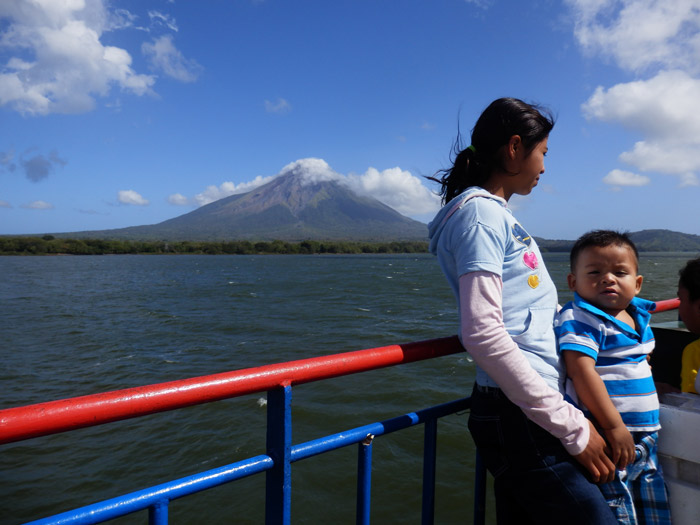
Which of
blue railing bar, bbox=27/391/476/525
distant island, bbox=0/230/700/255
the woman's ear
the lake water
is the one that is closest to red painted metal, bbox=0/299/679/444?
blue railing bar, bbox=27/391/476/525

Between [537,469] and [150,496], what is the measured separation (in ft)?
3.46

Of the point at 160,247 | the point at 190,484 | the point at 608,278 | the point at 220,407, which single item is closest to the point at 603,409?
the point at 608,278

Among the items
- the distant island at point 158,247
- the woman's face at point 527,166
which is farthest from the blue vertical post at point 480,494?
the distant island at point 158,247

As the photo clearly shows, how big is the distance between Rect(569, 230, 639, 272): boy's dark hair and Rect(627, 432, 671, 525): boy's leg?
61 cm

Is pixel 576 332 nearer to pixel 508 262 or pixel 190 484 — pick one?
pixel 508 262

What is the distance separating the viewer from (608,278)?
1.70 meters

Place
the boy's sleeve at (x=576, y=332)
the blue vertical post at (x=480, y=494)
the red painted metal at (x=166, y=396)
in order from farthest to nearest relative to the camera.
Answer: the blue vertical post at (x=480, y=494) < the boy's sleeve at (x=576, y=332) < the red painted metal at (x=166, y=396)

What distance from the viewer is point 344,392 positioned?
11.6m

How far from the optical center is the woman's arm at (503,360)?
1327mm

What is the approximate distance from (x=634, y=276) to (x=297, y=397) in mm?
10324

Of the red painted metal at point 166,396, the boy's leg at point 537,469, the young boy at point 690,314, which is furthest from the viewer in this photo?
the young boy at point 690,314

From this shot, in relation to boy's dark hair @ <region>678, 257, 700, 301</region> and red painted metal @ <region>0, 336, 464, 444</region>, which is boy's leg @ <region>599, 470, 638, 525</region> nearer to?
red painted metal @ <region>0, 336, 464, 444</region>

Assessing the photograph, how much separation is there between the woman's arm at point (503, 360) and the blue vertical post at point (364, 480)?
0.50 meters

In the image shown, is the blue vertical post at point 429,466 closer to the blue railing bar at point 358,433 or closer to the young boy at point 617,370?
the blue railing bar at point 358,433
